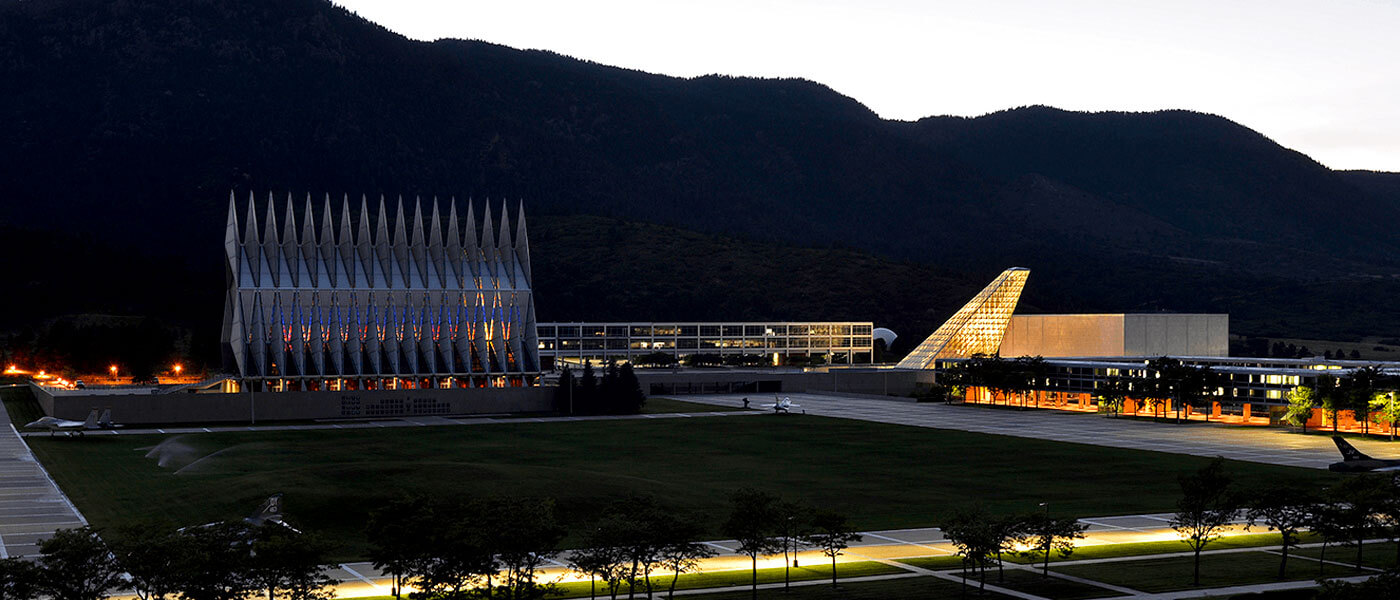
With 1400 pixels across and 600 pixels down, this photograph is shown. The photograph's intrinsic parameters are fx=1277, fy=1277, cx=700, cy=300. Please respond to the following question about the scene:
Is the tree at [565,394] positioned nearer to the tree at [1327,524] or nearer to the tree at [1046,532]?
the tree at [1046,532]

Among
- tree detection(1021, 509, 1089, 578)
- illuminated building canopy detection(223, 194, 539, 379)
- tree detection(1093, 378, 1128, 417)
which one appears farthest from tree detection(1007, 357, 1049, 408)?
tree detection(1021, 509, 1089, 578)

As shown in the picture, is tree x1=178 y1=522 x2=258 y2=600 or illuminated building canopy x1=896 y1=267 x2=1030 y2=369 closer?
tree x1=178 y1=522 x2=258 y2=600

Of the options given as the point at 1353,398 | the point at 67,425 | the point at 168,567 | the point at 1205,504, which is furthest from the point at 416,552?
the point at 1353,398

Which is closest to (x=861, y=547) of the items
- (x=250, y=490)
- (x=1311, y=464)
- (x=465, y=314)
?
(x=250, y=490)

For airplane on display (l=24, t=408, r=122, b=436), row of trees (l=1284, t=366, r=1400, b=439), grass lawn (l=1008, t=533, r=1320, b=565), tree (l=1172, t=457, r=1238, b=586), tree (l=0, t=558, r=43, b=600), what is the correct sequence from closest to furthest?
tree (l=0, t=558, r=43, b=600) → tree (l=1172, t=457, r=1238, b=586) → grass lawn (l=1008, t=533, r=1320, b=565) → airplane on display (l=24, t=408, r=122, b=436) → row of trees (l=1284, t=366, r=1400, b=439)

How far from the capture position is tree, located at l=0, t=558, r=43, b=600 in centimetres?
2945

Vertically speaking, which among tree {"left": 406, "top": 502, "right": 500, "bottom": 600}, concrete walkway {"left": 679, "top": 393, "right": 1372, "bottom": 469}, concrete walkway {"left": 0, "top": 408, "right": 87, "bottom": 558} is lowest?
concrete walkway {"left": 679, "top": 393, "right": 1372, "bottom": 469}

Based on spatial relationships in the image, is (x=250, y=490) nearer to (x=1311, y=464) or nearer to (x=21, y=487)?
(x=21, y=487)

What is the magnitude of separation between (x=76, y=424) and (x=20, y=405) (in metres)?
32.2

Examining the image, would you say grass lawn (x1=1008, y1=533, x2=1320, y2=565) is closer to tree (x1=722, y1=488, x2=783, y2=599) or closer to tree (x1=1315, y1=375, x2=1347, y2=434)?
tree (x1=722, y1=488, x2=783, y2=599)

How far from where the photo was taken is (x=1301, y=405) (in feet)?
305

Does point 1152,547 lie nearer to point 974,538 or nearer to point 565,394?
point 974,538

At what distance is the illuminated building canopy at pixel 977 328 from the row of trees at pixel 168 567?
118543 millimetres

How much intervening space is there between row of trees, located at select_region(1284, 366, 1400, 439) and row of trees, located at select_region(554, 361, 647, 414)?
52.5 metres
